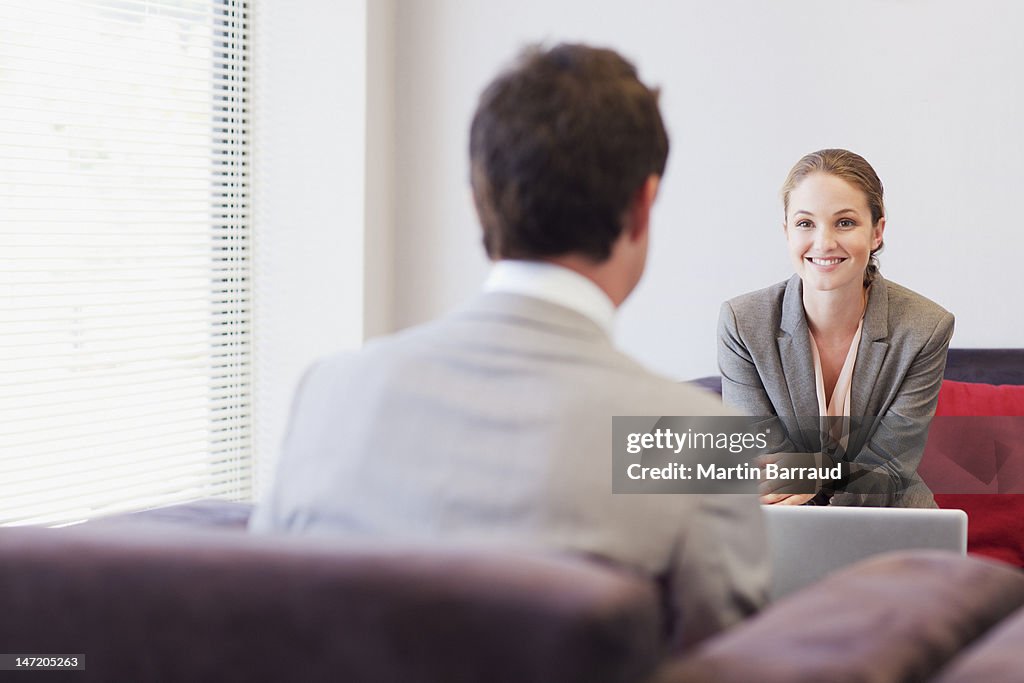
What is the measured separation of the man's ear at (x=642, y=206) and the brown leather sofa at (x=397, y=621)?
1.44 ft

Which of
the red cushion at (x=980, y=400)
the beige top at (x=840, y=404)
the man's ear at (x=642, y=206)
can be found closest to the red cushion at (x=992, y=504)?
the red cushion at (x=980, y=400)

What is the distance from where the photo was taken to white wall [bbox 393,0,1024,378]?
3.11 meters

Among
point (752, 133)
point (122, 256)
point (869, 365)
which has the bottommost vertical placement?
point (869, 365)

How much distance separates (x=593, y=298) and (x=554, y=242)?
0.07 m

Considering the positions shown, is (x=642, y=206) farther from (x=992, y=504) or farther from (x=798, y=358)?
(x=992, y=504)

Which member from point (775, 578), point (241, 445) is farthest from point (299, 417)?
point (241, 445)

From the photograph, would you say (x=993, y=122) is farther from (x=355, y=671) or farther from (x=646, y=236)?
(x=355, y=671)

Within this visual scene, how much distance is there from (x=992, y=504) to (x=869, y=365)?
24.4 inches

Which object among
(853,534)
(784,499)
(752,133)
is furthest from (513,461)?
(752,133)

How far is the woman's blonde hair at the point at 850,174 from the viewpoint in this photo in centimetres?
241

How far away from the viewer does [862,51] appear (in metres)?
3.23

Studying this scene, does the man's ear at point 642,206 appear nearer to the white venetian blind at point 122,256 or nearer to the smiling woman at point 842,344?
the smiling woman at point 842,344

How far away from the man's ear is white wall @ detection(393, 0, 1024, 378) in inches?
Answer: 89.6

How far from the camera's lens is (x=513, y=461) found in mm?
889
